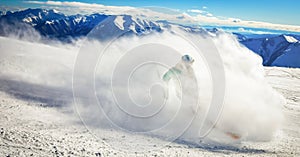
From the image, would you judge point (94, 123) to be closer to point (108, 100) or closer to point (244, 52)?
point (108, 100)

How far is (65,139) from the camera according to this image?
25.6 feet

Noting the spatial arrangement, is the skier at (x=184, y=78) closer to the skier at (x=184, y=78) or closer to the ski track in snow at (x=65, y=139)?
the skier at (x=184, y=78)

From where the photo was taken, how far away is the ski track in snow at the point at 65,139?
7.18 metres

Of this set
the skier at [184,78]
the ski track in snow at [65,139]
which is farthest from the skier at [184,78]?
the ski track in snow at [65,139]

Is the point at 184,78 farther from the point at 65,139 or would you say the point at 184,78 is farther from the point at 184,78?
the point at 65,139

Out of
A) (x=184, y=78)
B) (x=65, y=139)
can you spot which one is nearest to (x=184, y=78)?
(x=184, y=78)

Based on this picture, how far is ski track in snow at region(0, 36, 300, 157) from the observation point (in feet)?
23.6

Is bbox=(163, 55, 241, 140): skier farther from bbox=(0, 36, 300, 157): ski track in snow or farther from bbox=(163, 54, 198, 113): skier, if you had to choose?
bbox=(0, 36, 300, 157): ski track in snow

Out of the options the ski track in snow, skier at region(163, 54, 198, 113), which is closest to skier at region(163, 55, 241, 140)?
skier at region(163, 54, 198, 113)

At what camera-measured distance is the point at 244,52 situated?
15609mm

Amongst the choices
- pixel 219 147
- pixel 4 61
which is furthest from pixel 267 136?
pixel 4 61

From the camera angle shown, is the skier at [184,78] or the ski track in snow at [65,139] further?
the skier at [184,78]

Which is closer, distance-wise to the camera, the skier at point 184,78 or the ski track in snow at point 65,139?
the ski track in snow at point 65,139

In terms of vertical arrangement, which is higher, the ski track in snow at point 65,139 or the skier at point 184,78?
the skier at point 184,78
